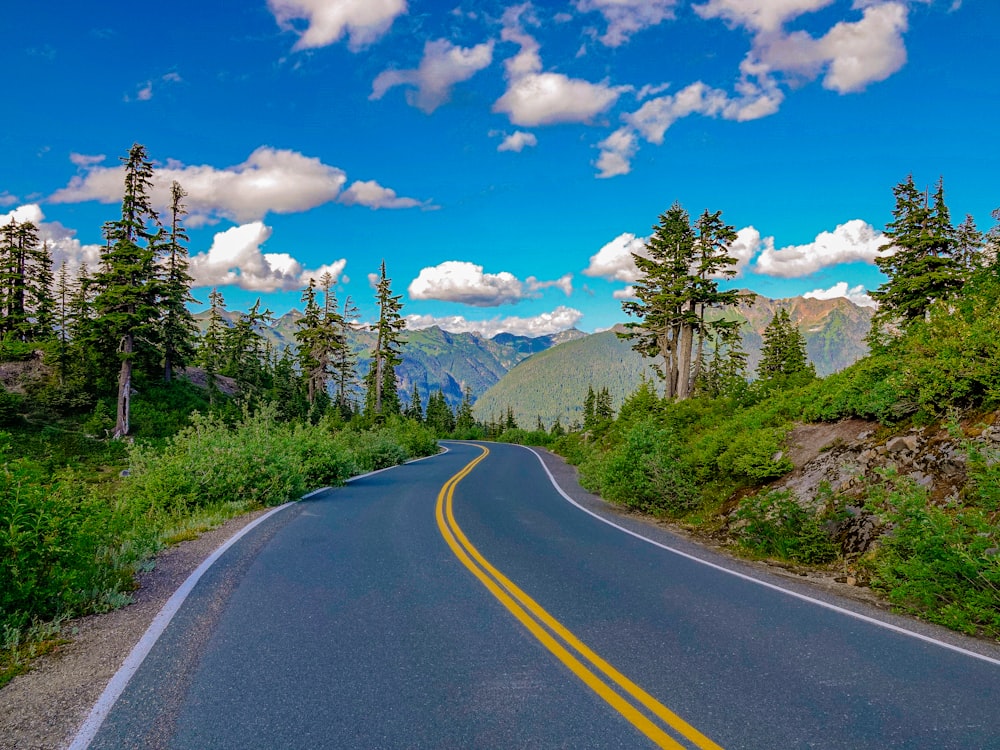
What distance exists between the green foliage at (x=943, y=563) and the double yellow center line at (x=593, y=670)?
400cm

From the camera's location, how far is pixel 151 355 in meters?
39.3

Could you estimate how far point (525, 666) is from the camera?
14.5 ft

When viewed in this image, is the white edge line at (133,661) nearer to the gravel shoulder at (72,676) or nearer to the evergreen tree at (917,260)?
the gravel shoulder at (72,676)

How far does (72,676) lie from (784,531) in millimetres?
9226

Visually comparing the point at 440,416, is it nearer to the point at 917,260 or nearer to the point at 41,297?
the point at 41,297

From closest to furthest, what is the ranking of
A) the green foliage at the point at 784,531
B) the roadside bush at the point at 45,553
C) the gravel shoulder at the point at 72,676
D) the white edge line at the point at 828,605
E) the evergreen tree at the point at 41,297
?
the gravel shoulder at the point at 72,676, the roadside bush at the point at 45,553, the white edge line at the point at 828,605, the green foliage at the point at 784,531, the evergreen tree at the point at 41,297

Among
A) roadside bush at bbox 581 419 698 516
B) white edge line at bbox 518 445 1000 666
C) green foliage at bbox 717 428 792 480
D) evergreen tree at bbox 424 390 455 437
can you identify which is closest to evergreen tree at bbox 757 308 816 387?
roadside bush at bbox 581 419 698 516

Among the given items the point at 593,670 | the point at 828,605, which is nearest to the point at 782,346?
the point at 828,605

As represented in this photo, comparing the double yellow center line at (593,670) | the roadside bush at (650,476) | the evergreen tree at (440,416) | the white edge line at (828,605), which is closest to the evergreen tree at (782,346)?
the roadside bush at (650,476)

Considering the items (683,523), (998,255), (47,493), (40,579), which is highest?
(998,255)

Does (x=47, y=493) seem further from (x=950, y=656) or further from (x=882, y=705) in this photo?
(x=950, y=656)

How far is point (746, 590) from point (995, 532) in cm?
263

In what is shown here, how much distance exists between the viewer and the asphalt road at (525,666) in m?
3.50

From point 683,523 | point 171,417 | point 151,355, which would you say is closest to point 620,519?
point 683,523
